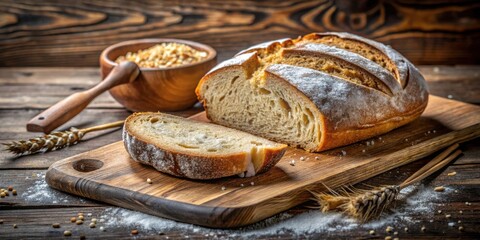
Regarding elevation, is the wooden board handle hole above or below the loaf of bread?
below

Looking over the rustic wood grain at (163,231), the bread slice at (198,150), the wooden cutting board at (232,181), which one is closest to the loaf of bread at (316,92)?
the wooden cutting board at (232,181)

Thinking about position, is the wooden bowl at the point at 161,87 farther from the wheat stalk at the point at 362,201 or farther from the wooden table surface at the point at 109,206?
the wheat stalk at the point at 362,201

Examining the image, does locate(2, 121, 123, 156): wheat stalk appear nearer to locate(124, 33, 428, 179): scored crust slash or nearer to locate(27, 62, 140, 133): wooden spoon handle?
locate(27, 62, 140, 133): wooden spoon handle

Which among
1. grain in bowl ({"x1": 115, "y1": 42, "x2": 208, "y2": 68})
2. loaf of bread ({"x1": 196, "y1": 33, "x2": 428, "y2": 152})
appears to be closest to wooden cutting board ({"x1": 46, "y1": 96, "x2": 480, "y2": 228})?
loaf of bread ({"x1": 196, "y1": 33, "x2": 428, "y2": 152})

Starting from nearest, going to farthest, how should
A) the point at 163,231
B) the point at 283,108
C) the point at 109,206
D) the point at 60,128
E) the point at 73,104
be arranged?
the point at 163,231 → the point at 109,206 → the point at 283,108 → the point at 73,104 → the point at 60,128

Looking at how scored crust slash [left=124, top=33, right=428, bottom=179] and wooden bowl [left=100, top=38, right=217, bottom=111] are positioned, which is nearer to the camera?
scored crust slash [left=124, top=33, right=428, bottom=179]

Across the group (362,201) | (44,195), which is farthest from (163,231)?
(362,201)

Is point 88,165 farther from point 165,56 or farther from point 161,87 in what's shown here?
point 165,56
